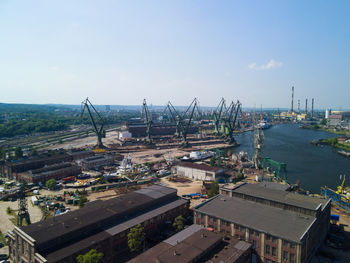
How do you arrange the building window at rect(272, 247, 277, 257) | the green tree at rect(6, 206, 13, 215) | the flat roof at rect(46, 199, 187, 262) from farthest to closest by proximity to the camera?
the green tree at rect(6, 206, 13, 215)
the building window at rect(272, 247, 277, 257)
the flat roof at rect(46, 199, 187, 262)

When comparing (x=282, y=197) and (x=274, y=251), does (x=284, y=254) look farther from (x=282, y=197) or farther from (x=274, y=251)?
(x=282, y=197)

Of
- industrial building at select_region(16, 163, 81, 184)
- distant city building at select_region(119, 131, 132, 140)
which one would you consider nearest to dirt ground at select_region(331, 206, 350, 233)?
industrial building at select_region(16, 163, 81, 184)

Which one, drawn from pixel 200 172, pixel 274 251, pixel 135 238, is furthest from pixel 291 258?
pixel 200 172

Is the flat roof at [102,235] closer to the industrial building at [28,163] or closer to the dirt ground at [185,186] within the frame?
the dirt ground at [185,186]

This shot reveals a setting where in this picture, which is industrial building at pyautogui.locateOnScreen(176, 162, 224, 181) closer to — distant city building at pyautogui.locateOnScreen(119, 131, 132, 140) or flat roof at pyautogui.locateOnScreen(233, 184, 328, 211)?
flat roof at pyautogui.locateOnScreen(233, 184, 328, 211)

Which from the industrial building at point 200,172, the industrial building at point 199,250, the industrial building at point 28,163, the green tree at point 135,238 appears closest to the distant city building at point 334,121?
the industrial building at point 200,172

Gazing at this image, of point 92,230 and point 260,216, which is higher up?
point 260,216
